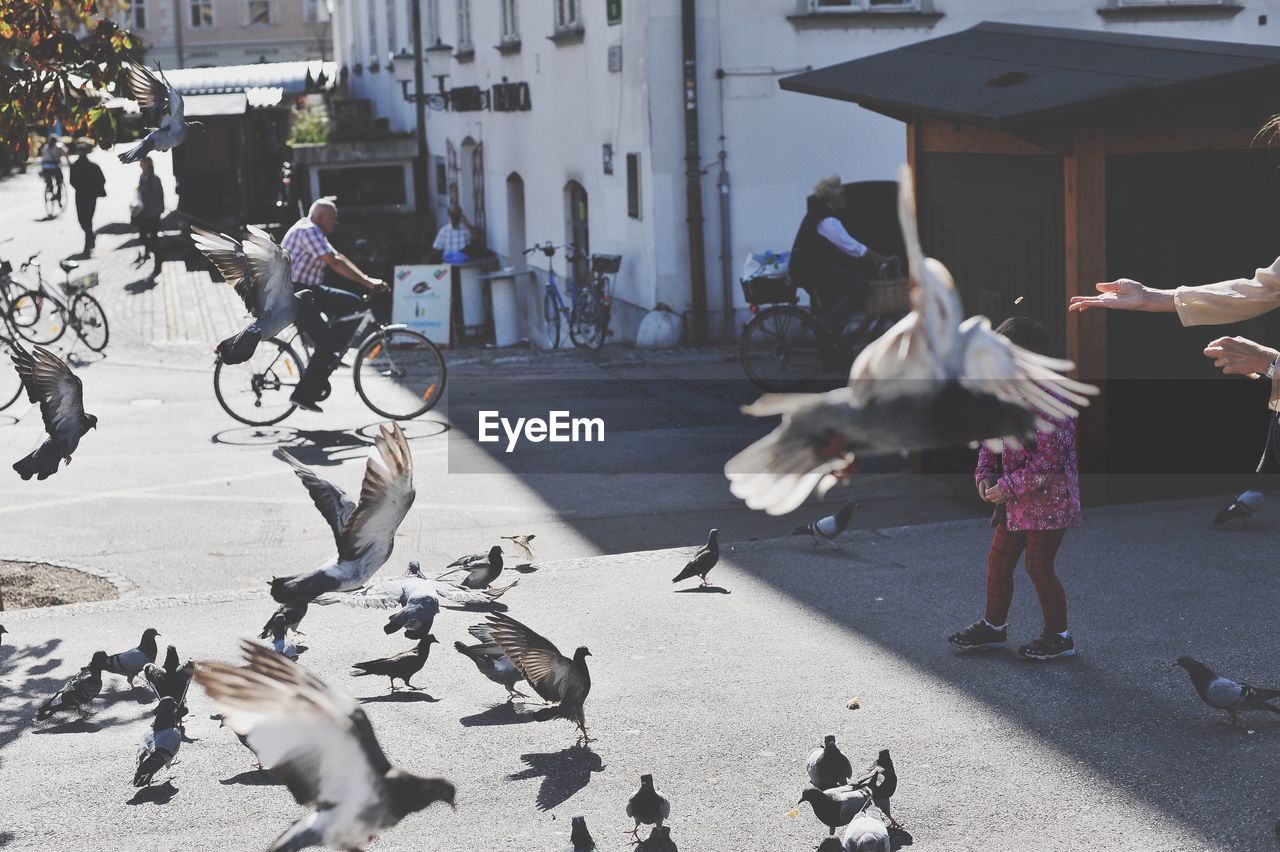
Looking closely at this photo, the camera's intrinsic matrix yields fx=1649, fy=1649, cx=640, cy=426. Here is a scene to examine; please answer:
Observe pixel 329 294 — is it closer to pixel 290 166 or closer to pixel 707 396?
pixel 707 396

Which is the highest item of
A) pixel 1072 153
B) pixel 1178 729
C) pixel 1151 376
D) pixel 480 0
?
pixel 480 0

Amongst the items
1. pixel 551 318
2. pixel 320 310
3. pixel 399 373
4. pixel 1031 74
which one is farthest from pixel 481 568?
pixel 551 318

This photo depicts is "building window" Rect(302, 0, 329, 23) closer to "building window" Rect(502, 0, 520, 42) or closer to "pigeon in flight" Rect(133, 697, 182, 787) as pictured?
"building window" Rect(502, 0, 520, 42)

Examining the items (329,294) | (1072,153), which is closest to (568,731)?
(1072,153)

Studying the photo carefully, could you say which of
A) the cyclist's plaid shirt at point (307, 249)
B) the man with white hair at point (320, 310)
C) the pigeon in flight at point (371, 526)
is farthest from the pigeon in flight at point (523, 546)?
the pigeon in flight at point (371, 526)

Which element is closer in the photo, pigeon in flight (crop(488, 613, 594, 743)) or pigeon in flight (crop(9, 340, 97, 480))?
pigeon in flight (crop(9, 340, 97, 480))

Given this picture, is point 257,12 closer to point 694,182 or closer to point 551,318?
point 551,318

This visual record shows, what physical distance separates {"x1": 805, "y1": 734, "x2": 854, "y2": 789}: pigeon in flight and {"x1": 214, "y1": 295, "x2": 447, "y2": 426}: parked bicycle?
9579 millimetres

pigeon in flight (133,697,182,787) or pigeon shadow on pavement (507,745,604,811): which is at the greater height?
pigeon in flight (133,697,182,787)

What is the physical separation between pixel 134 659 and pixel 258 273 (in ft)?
10.1

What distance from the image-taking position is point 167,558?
1067 centimetres

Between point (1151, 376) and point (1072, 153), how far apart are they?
172 cm

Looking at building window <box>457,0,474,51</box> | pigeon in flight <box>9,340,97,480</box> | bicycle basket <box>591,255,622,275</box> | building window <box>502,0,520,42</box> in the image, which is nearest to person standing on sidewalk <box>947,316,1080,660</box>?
pigeon in flight <box>9,340,97,480</box>

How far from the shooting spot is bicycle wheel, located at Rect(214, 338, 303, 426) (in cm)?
1531
